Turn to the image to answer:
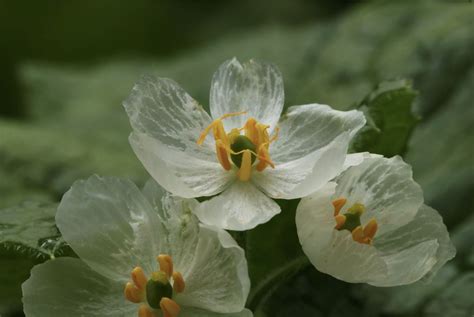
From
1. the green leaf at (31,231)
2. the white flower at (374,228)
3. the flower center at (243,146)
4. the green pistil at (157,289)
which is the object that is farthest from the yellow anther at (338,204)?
the green leaf at (31,231)

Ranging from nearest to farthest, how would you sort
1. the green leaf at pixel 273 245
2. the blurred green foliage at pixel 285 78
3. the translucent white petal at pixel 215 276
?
1. the translucent white petal at pixel 215 276
2. the green leaf at pixel 273 245
3. the blurred green foliage at pixel 285 78

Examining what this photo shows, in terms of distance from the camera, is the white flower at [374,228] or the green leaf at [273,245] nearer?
the white flower at [374,228]

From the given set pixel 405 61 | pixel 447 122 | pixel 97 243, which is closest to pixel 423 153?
pixel 447 122

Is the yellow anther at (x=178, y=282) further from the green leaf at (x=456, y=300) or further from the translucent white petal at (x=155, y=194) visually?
the green leaf at (x=456, y=300)

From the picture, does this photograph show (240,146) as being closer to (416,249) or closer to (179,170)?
(179,170)

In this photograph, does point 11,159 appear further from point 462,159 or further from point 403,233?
point 403,233
